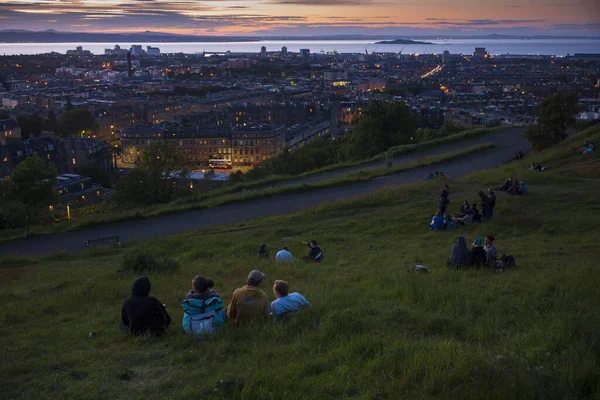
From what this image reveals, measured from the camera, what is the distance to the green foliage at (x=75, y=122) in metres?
77.1

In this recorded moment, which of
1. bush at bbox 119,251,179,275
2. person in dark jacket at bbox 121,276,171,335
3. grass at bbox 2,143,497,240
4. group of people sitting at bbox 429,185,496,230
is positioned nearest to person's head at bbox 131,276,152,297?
person in dark jacket at bbox 121,276,171,335

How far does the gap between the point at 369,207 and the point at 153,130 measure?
62464 mm

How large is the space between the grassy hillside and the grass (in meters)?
5.37

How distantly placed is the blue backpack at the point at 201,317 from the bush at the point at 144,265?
13.9 feet

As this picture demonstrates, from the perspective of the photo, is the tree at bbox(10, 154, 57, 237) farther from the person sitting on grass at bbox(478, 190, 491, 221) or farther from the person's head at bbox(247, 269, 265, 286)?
the person's head at bbox(247, 269, 265, 286)

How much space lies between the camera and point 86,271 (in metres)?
9.94

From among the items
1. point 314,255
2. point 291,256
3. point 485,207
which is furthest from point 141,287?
point 485,207

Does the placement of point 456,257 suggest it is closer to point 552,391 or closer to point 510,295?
point 510,295

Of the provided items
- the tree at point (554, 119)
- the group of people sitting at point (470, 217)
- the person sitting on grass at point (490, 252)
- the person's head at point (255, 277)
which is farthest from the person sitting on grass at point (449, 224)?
the tree at point (554, 119)

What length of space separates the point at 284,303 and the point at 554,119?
2285 centimetres

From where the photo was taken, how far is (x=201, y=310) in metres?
5.14

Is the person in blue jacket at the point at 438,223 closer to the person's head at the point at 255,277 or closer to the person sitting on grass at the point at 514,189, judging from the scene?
the person sitting on grass at the point at 514,189

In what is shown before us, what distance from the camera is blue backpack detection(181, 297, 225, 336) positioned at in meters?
5.07

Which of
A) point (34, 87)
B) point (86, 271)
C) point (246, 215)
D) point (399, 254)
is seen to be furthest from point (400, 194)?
point (34, 87)
